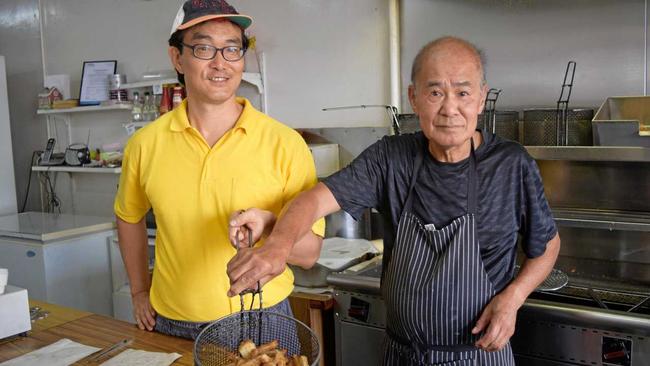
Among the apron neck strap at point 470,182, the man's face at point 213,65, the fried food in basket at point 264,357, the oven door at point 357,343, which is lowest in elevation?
the oven door at point 357,343

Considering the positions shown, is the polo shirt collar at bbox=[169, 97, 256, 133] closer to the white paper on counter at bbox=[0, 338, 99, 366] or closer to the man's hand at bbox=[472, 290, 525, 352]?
the white paper on counter at bbox=[0, 338, 99, 366]

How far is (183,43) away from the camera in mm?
1451

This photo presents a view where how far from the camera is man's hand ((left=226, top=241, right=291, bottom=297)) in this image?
3.39 ft

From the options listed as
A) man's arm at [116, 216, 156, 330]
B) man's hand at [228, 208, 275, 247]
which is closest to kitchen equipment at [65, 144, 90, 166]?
man's arm at [116, 216, 156, 330]

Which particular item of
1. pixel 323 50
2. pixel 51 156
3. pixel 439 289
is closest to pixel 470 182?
pixel 439 289

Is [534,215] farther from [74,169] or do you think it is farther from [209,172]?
[74,169]

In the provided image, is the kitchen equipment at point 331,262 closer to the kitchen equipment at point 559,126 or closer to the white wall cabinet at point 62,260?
the kitchen equipment at point 559,126

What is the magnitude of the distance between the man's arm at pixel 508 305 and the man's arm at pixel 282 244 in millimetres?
445

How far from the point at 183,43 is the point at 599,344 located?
1.54 metres

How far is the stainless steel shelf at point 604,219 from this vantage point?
83.1 inches

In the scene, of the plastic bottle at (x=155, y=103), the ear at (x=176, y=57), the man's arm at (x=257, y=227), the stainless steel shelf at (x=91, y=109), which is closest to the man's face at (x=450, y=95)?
the man's arm at (x=257, y=227)

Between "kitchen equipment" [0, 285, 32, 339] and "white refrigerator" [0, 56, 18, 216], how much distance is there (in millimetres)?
3371

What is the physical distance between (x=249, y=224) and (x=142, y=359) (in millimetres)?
456

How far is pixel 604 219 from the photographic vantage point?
2184 mm
